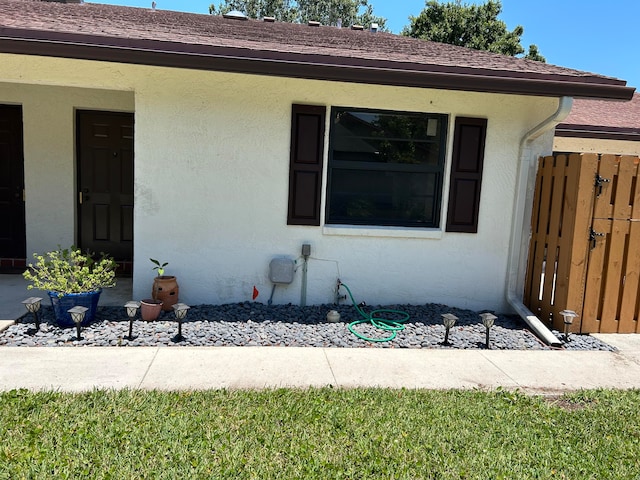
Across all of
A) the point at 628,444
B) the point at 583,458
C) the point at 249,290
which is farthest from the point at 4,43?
the point at 628,444

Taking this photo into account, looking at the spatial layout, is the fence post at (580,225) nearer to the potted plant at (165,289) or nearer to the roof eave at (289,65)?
the roof eave at (289,65)

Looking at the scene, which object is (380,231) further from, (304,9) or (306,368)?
(304,9)

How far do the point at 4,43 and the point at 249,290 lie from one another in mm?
3599

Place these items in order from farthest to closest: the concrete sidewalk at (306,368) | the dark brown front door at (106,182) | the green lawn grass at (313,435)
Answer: the dark brown front door at (106,182), the concrete sidewalk at (306,368), the green lawn grass at (313,435)

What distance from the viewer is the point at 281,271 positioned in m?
5.74

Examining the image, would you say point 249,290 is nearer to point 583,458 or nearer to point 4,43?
point 4,43

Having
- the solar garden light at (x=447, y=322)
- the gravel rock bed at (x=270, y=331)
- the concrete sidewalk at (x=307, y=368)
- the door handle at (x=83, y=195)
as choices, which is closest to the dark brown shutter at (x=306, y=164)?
the gravel rock bed at (x=270, y=331)

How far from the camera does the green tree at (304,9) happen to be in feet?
110

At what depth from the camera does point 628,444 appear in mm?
3129

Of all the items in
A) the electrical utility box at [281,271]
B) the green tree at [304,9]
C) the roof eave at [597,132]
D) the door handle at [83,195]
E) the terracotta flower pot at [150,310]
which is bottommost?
the terracotta flower pot at [150,310]

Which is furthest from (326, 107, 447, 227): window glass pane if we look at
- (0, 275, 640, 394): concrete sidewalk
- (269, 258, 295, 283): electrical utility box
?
(0, 275, 640, 394): concrete sidewalk

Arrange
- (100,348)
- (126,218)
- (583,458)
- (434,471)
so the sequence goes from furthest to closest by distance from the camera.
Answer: (126,218) → (100,348) → (583,458) → (434,471)

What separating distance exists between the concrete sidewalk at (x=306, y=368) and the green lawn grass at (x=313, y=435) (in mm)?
251

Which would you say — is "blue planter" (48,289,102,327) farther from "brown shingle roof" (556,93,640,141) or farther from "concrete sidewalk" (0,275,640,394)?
"brown shingle roof" (556,93,640,141)
